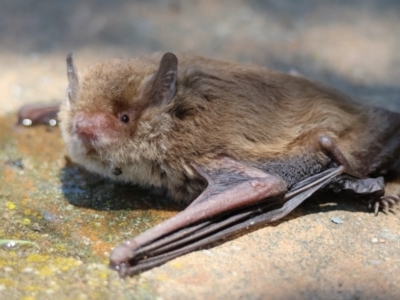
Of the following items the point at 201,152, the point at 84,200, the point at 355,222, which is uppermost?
the point at 201,152

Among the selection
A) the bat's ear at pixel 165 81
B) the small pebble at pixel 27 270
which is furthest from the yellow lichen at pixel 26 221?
the bat's ear at pixel 165 81

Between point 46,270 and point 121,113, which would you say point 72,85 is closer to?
point 121,113

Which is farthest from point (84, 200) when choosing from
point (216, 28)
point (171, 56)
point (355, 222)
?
point (216, 28)

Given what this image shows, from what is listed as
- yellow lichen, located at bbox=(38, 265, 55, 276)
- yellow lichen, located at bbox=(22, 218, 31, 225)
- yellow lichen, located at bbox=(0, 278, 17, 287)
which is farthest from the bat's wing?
yellow lichen, located at bbox=(22, 218, 31, 225)

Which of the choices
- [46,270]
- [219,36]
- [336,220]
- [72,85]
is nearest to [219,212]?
[336,220]

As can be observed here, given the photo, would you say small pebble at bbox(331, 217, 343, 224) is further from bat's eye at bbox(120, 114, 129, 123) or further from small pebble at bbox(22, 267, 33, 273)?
small pebble at bbox(22, 267, 33, 273)

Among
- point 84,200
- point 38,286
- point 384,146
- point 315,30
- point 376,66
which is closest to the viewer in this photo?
point 38,286

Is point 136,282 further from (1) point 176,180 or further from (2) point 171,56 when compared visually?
(2) point 171,56
